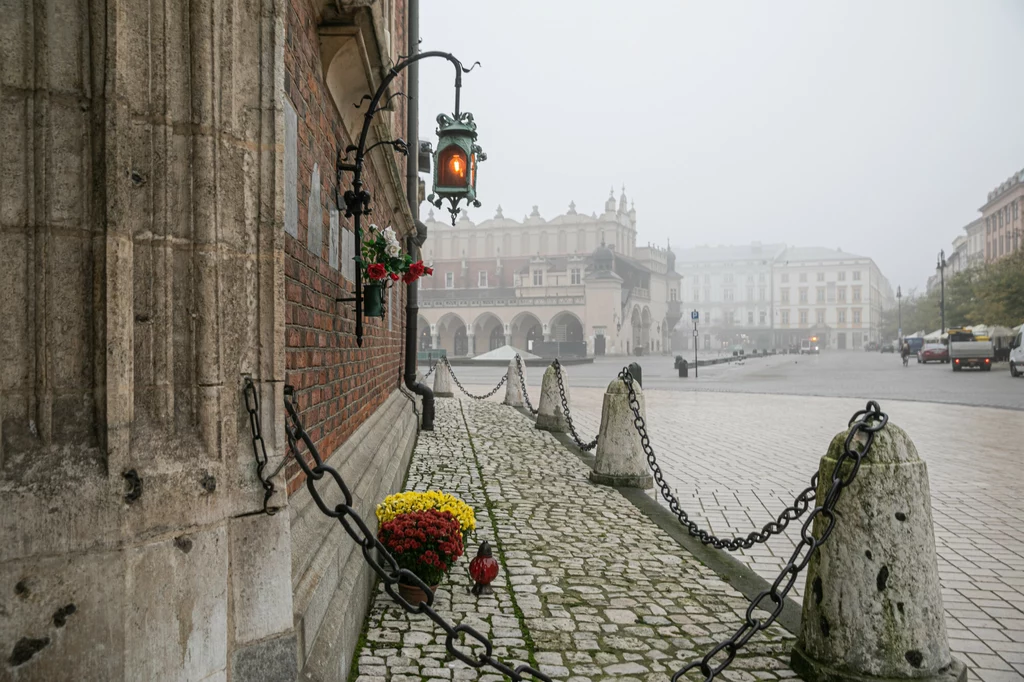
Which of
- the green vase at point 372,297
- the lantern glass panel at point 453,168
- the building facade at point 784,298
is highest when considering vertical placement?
the building facade at point 784,298

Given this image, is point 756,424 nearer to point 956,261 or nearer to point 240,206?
point 240,206

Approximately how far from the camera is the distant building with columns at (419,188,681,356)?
222ft

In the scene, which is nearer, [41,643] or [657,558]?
[41,643]

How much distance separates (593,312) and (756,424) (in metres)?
54.5

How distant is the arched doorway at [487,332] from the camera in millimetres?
70000

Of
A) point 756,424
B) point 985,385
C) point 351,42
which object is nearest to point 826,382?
point 985,385

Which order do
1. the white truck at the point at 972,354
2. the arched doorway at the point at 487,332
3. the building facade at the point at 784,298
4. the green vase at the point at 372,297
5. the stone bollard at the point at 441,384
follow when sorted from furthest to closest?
the building facade at the point at 784,298, the arched doorway at the point at 487,332, the white truck at the point at 972,354, the stone bollard at the point at 441,384, the green vase at the point at 372,297

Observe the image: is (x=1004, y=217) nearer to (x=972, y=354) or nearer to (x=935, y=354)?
(x=935, y=354)

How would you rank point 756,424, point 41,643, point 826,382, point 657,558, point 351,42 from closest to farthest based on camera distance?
point 41,643
point 351,42
point 657,558
point 756,424
point 826,382

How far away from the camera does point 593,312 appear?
2653 inches

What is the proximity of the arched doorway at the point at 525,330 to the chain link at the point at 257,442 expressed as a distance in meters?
66.7

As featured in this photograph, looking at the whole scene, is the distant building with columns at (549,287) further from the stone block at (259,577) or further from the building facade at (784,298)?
the stone block at (259,577)

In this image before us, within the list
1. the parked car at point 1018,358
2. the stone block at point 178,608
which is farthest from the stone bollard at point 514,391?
the parked car at point 1018,358

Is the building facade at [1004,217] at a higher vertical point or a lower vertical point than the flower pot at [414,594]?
higher
